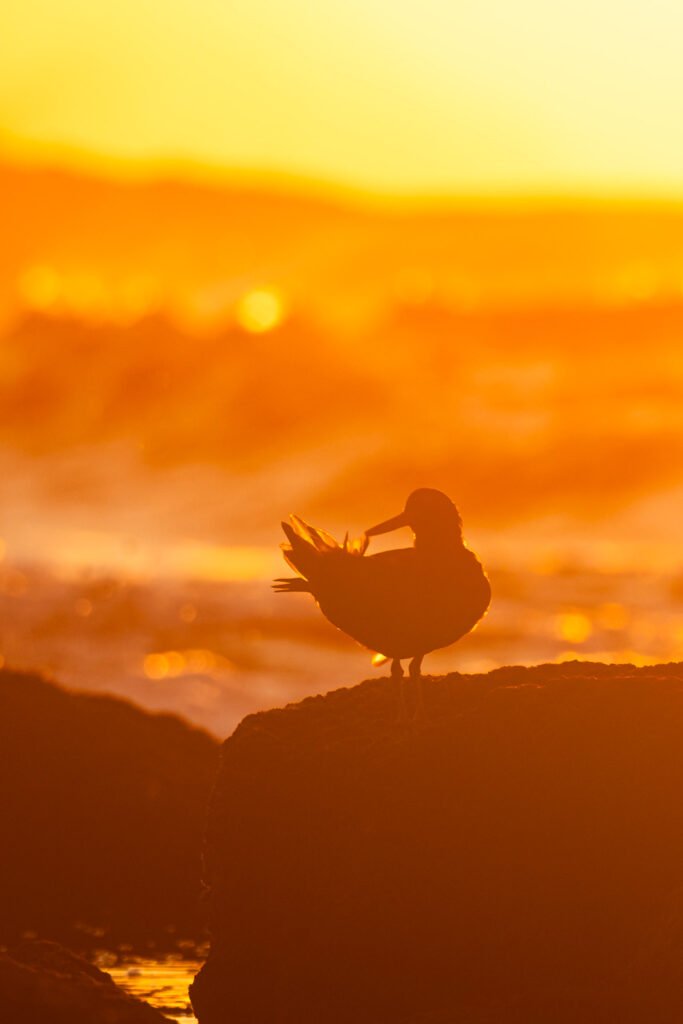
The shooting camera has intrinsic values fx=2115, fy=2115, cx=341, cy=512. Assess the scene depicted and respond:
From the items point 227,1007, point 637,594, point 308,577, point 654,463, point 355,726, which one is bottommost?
point 227,1007

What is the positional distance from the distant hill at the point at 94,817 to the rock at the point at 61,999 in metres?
4.74

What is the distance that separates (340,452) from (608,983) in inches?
2381

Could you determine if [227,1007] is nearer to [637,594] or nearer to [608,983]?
[608,983]

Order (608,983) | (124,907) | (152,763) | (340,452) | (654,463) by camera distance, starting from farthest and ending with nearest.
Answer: (340,452), (654,463), (152,763), (124,907), (608,983)

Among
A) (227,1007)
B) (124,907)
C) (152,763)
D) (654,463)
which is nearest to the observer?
(227,1007)

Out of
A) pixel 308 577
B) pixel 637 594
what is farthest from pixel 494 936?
pixel 637 594

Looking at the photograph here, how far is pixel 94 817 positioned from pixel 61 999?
22.1 ft

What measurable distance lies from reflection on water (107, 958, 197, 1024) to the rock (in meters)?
1.56

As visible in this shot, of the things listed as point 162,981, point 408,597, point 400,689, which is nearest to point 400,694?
point 400,689

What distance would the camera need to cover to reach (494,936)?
9461 mm

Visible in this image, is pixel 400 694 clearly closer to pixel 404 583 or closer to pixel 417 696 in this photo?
pixel 417 696

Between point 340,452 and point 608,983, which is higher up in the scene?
point 340,452

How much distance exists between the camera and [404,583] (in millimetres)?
10055

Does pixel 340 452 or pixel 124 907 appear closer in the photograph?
pixel 124 907
